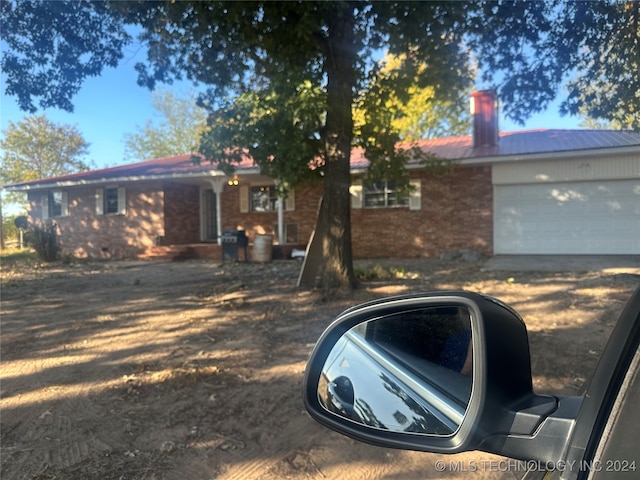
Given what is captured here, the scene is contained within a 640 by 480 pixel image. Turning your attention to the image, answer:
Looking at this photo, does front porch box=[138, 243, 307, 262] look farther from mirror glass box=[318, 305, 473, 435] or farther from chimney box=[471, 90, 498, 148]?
mirror glass box=[318, 305, 473, 435]

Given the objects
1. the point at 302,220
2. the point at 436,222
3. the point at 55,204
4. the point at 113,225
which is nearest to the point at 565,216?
the point at 436,222

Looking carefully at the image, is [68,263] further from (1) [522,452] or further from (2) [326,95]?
(1) [522,452]

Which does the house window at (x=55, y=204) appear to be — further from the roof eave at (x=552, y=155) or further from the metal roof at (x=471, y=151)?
the roof eave at (x=552, y=155)

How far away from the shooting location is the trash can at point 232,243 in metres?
14.1

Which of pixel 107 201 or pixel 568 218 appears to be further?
pixel 107 201

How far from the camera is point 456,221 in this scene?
14367mm

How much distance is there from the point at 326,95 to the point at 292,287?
3600 millimetres

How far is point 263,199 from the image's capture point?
17.7 m

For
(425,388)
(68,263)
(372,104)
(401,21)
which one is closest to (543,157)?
(372,104)

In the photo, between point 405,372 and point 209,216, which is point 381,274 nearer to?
point 405,372

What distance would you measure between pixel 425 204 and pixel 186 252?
8.63 meters

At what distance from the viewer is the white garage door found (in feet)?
24.0

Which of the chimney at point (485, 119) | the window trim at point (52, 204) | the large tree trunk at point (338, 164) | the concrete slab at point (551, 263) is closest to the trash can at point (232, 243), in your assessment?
the large tree trunk at point (338, 164)

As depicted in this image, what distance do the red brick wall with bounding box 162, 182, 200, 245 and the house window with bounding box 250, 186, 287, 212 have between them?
305 cm
